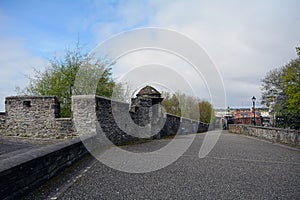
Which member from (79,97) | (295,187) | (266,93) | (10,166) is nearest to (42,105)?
(79,97)

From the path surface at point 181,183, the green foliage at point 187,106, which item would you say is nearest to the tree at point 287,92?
the path surface at point 181,183

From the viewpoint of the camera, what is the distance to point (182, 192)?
4172mm

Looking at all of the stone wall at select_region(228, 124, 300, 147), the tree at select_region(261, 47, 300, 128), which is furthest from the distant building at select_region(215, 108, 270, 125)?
the stone wall at select_region(228, 124, 300, 147)

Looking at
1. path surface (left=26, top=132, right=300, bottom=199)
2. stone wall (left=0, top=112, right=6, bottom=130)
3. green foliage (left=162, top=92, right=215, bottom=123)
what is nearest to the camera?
path surface (left=26, top=132, right=300, bottom=199)

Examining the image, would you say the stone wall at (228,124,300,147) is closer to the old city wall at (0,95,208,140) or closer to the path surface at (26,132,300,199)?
the path surface at (26,132,300,199)

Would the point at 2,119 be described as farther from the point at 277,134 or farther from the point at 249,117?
the point at 249,117

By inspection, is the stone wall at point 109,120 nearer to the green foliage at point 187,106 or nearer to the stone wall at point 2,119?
the stone wall at point 2,119

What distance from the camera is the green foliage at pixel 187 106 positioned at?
30695mm

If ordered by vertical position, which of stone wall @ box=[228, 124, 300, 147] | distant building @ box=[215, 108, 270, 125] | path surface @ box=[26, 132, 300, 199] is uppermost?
distant building @ box=[215, 108, 270, 125]

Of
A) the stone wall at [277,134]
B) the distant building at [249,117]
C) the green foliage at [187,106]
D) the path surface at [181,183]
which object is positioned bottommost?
the path surface at [181,183]

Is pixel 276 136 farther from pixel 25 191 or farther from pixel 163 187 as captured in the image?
pixel 25 191

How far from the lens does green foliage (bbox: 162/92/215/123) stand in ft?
101

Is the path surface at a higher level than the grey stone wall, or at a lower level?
lower

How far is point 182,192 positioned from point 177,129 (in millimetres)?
14479
